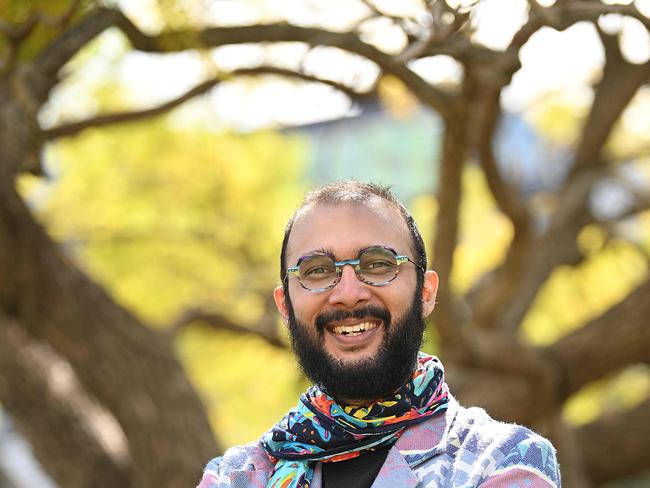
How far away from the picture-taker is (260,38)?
511cm

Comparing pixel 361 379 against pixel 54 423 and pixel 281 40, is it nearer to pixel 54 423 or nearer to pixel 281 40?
pixel 281 40

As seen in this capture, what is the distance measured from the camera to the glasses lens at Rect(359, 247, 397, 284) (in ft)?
7.37

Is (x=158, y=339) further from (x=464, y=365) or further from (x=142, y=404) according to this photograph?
(x=464, y=365)

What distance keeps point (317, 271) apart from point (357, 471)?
0.40 meters

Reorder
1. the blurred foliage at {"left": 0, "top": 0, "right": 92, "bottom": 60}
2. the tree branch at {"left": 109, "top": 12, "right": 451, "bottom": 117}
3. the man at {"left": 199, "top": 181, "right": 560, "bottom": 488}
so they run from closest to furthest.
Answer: the man at {"left": 199, "top": 181, "right": 560, "bottom": 488} → the blurred foliage at {"left": 0, "top": 0, "right": 92, "bottom": 60} → the tree branch at {"left": 109, "top": 12, "right": 451, "bottom": 117}

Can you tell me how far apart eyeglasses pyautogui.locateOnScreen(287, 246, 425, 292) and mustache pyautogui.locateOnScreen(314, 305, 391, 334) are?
0.16 feet

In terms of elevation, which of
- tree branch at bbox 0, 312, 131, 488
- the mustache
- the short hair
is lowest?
the mustache

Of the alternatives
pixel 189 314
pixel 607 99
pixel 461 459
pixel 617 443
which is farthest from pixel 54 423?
pixel 461 459

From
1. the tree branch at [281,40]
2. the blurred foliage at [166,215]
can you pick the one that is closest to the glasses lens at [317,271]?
the tree branch at [281,40]

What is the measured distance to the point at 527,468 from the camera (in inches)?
80.5

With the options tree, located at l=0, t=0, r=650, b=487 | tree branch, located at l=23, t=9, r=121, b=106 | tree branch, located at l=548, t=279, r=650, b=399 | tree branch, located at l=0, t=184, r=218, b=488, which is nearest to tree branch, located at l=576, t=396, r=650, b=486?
tree, located at l=0, t=0, r=650, b=487

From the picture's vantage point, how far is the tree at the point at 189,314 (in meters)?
4.68

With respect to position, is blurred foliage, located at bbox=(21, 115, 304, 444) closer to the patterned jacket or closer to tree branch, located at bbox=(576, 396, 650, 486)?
tree branch, located at bbox=(576, 396, 650, 486)

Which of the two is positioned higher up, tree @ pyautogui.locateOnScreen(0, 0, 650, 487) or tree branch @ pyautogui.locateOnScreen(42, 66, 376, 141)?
tree branch @ pyautogui.locateOnScreen(42, 66, 376, 141)
